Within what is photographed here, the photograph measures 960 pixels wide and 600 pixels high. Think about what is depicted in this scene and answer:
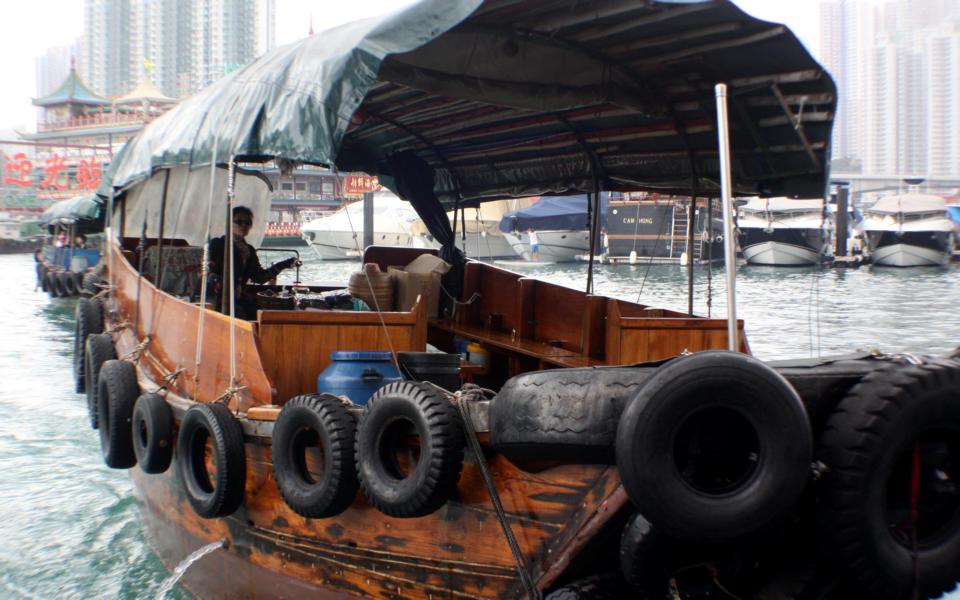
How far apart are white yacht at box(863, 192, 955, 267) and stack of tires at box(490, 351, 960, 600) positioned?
33.7 metres

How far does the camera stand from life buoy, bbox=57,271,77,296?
2211 cm

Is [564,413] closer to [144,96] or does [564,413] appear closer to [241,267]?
[241,267]

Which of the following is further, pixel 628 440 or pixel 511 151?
pixel 511 151

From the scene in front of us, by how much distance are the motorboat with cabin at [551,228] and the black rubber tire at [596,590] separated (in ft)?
76.1

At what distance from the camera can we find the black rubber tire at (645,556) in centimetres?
257

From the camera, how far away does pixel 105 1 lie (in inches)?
4702

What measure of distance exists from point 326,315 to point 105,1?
5209 inches

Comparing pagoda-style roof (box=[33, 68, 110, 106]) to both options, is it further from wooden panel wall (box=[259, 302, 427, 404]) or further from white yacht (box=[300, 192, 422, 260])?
wooden panel wall (box=[259, 302, 427, 404])

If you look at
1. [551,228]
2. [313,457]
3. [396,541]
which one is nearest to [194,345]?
[313,457]

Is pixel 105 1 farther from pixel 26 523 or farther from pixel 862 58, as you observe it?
pixel 26 523

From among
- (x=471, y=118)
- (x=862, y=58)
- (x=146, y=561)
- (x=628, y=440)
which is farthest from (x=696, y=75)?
(x=862, y=58)

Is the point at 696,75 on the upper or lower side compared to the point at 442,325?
upper

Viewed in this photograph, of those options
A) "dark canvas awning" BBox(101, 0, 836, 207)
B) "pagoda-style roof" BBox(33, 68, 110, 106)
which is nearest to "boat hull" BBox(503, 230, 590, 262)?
"dark canvas awning" BBox(101, 0, 836, 207)

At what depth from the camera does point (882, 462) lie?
2.40m
